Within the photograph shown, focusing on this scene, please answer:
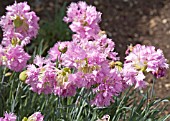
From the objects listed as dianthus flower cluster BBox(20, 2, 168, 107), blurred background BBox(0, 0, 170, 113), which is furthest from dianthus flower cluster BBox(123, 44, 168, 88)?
blurred background BBox(0, 0, 170, 113)

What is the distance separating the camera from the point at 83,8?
2141mm

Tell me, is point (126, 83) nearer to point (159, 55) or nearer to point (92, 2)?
point (159, 55)

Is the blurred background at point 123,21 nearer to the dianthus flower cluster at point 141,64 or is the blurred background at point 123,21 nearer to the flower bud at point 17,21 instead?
the flower bud at point 17,21

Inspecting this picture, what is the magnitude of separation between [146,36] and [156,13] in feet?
1.10

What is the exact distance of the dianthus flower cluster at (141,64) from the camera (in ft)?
6.14

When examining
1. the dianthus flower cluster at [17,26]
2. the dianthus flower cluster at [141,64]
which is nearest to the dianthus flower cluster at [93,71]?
the dianthus flower cluster at [141,64]

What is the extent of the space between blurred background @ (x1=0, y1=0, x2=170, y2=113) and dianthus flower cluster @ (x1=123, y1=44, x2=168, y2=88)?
1.80 meters

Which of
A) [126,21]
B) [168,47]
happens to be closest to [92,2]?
[126,21]

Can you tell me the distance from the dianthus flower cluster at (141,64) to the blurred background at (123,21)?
70.8 inches

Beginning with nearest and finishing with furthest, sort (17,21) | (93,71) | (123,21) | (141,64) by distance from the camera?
(93,71), (141,64), (17,21), (123,21)

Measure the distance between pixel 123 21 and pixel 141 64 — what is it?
7.78 ft

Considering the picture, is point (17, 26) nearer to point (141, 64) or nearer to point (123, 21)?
point (141, 64)

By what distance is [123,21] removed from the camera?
423cm

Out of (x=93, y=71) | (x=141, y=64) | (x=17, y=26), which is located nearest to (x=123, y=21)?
(x=17, y=26)
